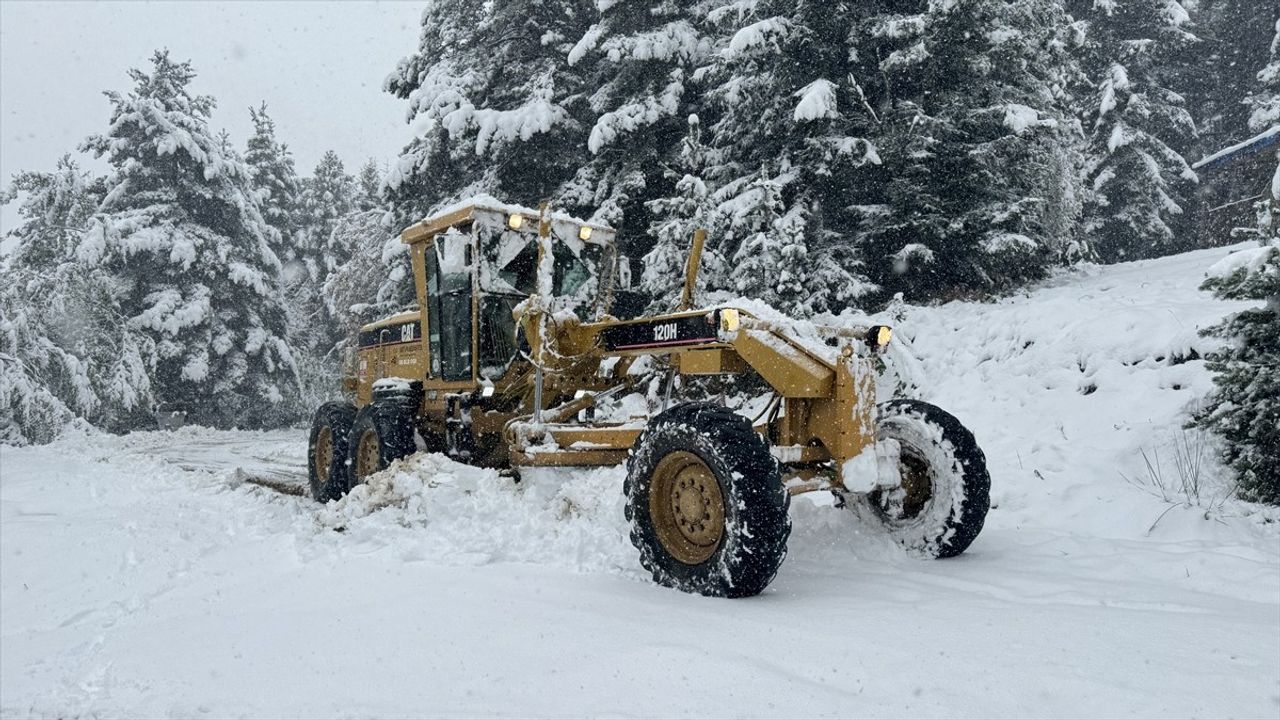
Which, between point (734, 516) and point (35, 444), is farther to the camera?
point (35, 444)

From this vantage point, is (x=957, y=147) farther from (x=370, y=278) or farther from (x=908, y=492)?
(x=370, y=278)

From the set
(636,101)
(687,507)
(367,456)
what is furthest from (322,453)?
(636,101)

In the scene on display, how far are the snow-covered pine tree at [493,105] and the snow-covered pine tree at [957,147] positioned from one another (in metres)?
5.79

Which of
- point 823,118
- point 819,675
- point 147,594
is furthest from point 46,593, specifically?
point 823,118

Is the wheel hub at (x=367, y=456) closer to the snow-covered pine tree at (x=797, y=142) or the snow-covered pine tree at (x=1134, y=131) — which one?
the snow-covered pine tree at (x=797, y=142)

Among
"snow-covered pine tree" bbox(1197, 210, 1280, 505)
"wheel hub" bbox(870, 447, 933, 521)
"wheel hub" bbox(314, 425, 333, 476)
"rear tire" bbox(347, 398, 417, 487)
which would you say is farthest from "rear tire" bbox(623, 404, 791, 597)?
"wheel hub" bbox(314, 425, 333, 476)

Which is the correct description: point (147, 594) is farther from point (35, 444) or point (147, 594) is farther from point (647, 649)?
point (35, 444)

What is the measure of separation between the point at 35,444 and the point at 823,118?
51.5 ft

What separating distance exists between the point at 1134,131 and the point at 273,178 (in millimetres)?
28737

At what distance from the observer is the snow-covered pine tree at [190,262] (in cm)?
2295

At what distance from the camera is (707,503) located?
4734mm

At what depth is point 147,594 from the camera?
4.94 metres

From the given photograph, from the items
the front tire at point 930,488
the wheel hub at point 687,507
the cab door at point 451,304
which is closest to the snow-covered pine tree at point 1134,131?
the cab door at point 451,304

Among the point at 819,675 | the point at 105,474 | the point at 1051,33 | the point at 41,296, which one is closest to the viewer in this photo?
the point at 819,675
